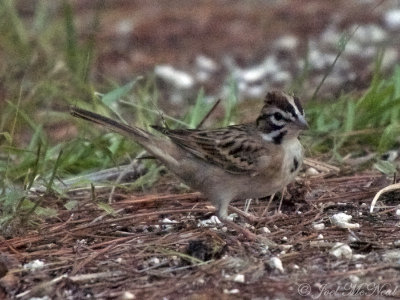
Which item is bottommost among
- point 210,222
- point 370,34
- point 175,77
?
point 175,77

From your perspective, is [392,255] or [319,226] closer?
[392,255]

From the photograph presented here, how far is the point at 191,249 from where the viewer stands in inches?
171

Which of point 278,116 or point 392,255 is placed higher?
point 278,116

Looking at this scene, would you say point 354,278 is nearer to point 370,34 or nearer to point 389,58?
point 389,58

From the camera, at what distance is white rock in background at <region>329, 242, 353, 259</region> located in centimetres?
438

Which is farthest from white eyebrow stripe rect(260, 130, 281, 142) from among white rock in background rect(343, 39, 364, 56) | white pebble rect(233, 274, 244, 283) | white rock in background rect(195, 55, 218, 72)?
white rock in background rect(195, 55, 218, 72)

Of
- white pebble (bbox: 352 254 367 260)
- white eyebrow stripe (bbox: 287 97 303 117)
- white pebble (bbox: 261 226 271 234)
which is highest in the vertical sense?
white eyebrow stripe (bbox: 287 97 303 117)

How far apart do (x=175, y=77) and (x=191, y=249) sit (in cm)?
510

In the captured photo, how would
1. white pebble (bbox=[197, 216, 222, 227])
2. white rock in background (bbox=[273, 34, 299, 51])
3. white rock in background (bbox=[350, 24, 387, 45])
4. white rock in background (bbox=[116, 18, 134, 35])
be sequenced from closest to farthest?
white pebble (bbox=[197, 216, 222, 227]), white rock in background (bbox=[350, 24, 387, 45]), white rock in background (bbox=[273, 34, 299, 51]), white rock in background (bbox=[116, 18, 134, 35])

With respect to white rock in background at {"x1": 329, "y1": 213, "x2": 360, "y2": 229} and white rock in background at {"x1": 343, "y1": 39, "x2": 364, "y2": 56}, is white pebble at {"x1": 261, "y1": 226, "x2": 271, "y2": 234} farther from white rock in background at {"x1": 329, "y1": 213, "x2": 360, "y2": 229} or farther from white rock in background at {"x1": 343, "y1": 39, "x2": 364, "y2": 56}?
white rock in background at {"x1": 343, "y1": 39, "x2": 364, "y2": 56}

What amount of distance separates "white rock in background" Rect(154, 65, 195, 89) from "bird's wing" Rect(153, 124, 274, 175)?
3884mm

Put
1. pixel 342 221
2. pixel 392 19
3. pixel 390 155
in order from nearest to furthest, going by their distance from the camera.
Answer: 1. pixel 342 221
2. pixel 390 155
3. pixel 392 19

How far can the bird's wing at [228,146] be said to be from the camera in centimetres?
508

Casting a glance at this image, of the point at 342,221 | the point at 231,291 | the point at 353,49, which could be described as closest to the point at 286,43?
the point at 353,49
